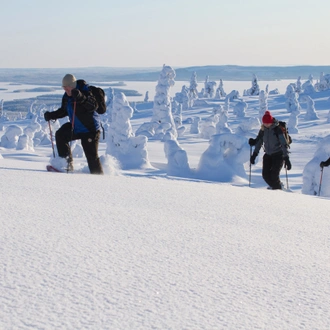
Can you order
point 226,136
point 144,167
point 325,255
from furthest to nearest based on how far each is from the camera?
1. point 144,167
2. point 226,136
3. point 325,255

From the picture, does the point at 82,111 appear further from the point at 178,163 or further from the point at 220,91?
the point at 220,91

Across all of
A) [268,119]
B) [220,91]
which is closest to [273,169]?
[268,119]

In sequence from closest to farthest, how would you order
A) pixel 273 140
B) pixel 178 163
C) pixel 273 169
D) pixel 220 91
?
pixel 273 140, pixel 273 169, pixel 178 163, pixel 220 91

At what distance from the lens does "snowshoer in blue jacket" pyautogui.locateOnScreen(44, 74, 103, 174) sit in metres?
5.71

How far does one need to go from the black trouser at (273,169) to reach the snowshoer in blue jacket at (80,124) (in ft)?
9.53

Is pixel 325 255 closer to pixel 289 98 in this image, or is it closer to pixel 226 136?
pixel 226 136

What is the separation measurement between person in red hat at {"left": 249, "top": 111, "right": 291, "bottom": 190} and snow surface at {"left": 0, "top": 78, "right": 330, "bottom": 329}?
3.27m

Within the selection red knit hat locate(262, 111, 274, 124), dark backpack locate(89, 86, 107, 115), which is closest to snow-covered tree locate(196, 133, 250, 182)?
red knit hat locate(262, 111, 274, 124)

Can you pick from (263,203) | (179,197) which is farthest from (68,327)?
(263,203)

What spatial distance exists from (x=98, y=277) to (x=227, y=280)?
558mm

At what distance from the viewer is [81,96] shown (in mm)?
5543

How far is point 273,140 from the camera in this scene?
7.49 m

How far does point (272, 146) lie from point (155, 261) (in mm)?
5528

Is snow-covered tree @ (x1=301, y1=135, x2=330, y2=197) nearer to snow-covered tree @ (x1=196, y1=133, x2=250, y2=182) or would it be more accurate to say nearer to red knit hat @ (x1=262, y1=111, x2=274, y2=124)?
snow-covered tree @ (x1=196, y1=133, x2=250, y2=182)
